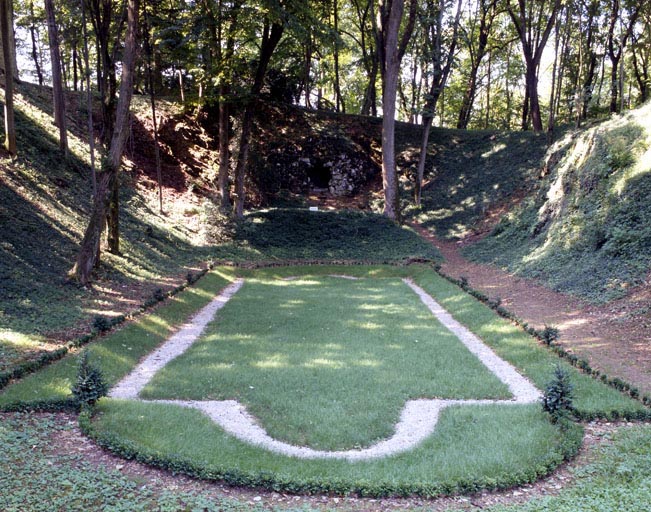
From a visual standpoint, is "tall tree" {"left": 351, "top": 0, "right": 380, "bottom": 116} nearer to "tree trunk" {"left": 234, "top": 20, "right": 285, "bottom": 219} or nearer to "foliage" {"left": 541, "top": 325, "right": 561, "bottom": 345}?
"tree trunk" {"left": 234, "top": 20, "right": 285, "bottom": 219}

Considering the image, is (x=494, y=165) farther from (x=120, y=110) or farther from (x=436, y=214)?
(x=120, y=110)

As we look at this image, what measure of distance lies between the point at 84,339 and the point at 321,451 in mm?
5887

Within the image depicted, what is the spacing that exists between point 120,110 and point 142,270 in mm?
5417

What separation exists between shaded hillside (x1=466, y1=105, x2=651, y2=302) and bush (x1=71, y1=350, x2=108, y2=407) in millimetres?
11117

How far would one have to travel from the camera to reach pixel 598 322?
11047 millimetres

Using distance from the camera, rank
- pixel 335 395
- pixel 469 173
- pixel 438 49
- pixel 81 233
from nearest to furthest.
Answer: pixel 335 395 < pixel 81 233 < pixel 438 49 < pixel 469 173

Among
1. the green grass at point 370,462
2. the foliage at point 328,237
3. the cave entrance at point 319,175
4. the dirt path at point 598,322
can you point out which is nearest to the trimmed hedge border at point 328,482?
the green grass at point 370,462

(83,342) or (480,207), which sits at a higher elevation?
(480,207)

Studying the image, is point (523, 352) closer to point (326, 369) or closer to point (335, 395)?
point (326, 369)

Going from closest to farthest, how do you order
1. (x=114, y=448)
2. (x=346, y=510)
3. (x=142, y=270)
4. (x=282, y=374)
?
1. (x=346, y=510)
2. (x=114, y=448)
3. (x=282, y=374)
4. (x=142, y=270)

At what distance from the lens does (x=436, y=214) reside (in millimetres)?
27562

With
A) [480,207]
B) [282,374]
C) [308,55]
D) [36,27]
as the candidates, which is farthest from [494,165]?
[36,27]

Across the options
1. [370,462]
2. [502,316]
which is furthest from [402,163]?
[370,462]

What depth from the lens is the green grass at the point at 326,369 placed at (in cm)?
686
